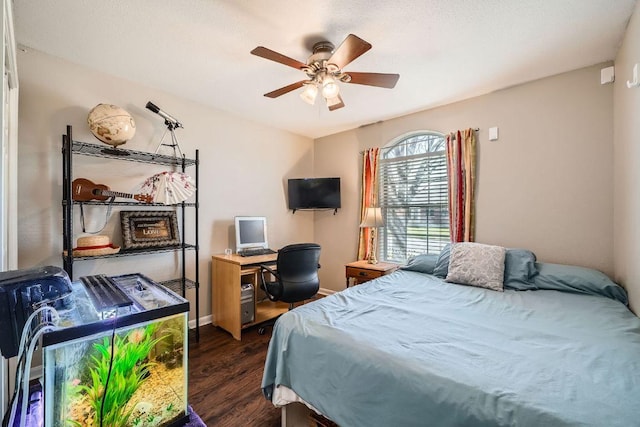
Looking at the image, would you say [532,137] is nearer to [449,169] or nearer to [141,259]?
[449,169]

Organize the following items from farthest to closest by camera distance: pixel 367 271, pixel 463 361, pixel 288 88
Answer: pixel 367 271
pixel 288 88
pixel 463 361

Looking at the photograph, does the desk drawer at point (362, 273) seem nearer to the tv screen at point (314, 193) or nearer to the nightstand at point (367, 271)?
the nightstand at point (367, 271)

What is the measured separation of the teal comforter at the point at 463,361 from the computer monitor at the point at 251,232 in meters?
1.73

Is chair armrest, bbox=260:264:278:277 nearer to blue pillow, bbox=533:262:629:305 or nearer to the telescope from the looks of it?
the telescope

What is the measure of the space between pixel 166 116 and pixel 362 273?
2.60 m

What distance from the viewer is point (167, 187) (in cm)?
242

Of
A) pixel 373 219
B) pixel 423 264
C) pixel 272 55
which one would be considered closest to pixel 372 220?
pixel 373 219

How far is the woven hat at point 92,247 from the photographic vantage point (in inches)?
81.4

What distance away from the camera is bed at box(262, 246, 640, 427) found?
918 millimetres

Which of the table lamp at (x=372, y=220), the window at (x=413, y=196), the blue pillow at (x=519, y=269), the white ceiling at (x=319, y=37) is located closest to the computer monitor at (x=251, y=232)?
the table lamp at (x=372, y=220)

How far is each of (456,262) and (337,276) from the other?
198 centimetres

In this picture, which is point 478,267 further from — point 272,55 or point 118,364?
point 118,364

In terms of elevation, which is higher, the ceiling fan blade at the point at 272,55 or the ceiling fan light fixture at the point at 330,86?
the ceiling fan blade at the point at 272,55

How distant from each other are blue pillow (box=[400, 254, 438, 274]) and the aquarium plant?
246 cm
